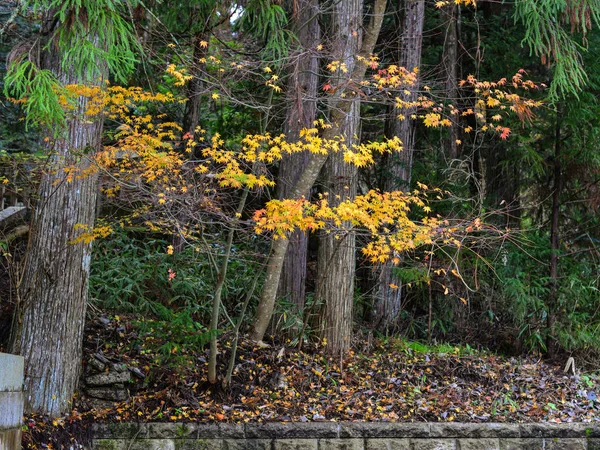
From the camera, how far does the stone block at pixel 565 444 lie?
8102mm

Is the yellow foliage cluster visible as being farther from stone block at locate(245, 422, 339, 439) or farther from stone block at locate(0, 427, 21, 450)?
stone block at locate(0, 427, 21, 450)

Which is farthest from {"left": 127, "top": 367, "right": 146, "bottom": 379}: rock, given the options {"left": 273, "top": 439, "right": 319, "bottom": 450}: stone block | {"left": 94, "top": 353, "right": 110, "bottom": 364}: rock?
{"left": 273, "top": 439, "right": 319, "bottom": 450}: stone block

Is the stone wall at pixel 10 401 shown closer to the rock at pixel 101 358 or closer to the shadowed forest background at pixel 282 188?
the shadowed forest background at pixel 282 188

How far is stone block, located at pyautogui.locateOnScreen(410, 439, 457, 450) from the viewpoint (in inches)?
307

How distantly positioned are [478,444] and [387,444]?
1.07m

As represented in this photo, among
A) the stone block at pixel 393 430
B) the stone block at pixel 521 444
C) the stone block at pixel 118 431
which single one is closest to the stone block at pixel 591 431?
the stone block at pixel 521 444

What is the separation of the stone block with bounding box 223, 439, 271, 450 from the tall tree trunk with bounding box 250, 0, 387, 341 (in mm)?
1617

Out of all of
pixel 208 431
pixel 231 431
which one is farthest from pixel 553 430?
pixel 208 431

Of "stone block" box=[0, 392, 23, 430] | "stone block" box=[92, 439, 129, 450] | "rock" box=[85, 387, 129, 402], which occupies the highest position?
"stone block" box=[0, 392, 23, 430]

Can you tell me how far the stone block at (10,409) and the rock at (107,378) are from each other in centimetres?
181

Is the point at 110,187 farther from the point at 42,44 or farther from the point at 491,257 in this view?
the point at 491,257

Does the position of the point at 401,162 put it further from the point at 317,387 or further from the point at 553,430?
the point at 553,430

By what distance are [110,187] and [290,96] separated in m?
2.32

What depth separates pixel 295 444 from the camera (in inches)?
292
